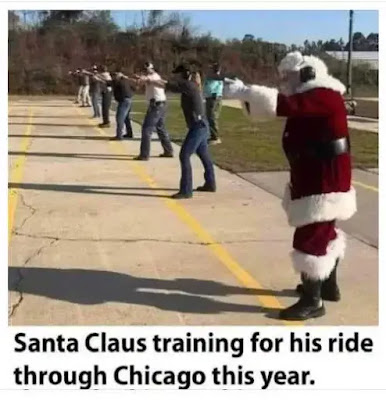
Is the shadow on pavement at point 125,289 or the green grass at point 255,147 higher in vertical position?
the green grass at point 255,147

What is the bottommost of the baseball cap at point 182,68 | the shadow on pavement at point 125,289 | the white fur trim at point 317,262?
the shadow on pavement at point 125,289

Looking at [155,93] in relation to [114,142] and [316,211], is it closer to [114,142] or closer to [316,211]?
[114,142]

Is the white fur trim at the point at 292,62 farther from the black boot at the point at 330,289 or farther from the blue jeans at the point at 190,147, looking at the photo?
the blue jeans at the point at 190,147

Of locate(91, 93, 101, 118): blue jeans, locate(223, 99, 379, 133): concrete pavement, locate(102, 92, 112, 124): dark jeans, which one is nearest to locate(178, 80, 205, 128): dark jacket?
locate(102, 92, 112, 124): dark jeans

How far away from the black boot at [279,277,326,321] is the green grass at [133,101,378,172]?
5415 mm

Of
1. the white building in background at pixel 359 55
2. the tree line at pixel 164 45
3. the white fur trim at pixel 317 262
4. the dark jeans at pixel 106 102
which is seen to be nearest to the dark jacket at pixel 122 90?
A: the tree line at pixel 164 45

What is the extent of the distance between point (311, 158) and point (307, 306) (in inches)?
33.1

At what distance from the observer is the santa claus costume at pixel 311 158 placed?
3.82 metres

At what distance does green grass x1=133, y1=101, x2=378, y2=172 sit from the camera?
10.0 metres

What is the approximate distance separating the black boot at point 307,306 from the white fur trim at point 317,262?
6cm

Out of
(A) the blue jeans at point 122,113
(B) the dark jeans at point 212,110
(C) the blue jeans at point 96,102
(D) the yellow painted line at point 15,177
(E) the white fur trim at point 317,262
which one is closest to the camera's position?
(E) the white fur trim at point 317,262

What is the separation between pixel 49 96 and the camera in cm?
2706

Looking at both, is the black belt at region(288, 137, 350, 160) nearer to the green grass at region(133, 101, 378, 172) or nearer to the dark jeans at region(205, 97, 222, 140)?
the green grass at region(133, 101, 378, 172)

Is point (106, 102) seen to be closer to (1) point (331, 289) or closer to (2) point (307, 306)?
(1) point (331, 289)
